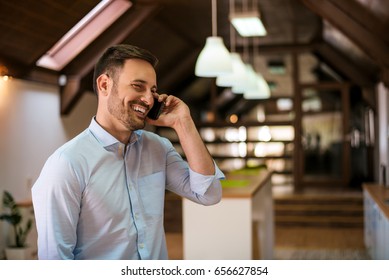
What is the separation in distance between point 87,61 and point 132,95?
0.51 m

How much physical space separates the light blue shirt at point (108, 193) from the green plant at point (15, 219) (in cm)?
47

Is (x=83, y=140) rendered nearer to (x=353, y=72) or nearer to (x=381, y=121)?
(x=381, y=121)

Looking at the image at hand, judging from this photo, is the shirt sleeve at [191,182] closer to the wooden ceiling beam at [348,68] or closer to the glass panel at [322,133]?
the wooden ceiling beam at [348,68]

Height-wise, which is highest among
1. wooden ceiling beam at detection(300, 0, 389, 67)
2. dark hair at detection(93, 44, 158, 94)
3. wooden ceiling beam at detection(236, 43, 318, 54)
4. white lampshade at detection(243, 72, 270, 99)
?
wooden ceiling beam at detection(300, 0, 389, 67)

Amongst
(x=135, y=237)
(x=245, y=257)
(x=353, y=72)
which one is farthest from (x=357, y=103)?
(x=135, y=237)

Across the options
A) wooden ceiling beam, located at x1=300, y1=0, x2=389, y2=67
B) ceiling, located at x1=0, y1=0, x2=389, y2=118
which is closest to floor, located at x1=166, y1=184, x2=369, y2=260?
ceiling, located at x1=0, y1=0, x2=389, y2=118

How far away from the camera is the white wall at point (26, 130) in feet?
7.27

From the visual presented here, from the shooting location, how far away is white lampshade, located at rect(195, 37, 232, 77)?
318 cm

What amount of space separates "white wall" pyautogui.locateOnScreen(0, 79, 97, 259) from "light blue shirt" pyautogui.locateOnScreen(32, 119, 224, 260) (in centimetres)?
43

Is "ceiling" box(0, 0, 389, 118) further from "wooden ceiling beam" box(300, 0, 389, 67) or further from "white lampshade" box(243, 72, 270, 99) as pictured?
"white lampshade" box(243, 72, 270, 99)

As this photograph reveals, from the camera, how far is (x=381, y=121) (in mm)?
6613

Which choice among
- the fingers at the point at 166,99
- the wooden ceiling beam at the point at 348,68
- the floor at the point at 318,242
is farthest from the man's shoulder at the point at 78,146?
the wooden ceiling beam at the point at 348,68

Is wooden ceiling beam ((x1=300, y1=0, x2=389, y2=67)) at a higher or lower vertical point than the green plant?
higher

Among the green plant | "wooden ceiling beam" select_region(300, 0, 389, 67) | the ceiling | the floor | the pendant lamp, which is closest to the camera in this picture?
the green plant
